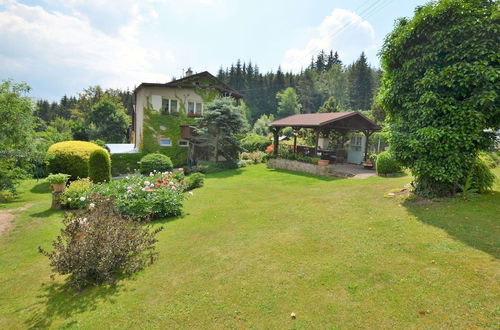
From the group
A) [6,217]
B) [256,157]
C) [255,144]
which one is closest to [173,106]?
[256,157]

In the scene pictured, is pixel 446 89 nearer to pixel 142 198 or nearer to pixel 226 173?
pixel 142 198

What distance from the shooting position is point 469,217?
6.85 metres

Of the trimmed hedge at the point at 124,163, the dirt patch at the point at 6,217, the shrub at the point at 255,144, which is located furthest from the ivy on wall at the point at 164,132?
the dirt patch at the point at 6,217

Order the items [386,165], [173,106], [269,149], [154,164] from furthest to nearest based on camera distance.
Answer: [269,149], [173,106], [154,164], [386,165]

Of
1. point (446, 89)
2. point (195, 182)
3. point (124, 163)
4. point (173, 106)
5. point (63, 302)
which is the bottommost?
point (63, 302)

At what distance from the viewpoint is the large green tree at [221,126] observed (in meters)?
22.6

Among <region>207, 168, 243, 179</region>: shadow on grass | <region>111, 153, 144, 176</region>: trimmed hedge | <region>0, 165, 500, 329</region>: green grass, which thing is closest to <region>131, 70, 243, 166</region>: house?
<region>111, 153, 144, 176</region>: trimmed hedge

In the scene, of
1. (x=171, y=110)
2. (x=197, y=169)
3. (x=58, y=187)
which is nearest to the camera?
(x=58, y=187)

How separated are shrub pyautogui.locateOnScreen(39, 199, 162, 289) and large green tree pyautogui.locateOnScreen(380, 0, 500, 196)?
831 cm

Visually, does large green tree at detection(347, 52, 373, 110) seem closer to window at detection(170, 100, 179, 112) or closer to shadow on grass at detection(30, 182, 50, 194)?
window at detection(170, 100, 179, 112)

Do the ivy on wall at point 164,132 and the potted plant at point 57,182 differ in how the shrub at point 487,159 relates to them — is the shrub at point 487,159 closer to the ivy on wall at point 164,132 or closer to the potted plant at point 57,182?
the potted plant at point 57,182

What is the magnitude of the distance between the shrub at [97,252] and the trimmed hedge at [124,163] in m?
17.1

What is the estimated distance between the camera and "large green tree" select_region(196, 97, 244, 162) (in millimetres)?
22625

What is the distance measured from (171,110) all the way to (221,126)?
6062 millimetres
